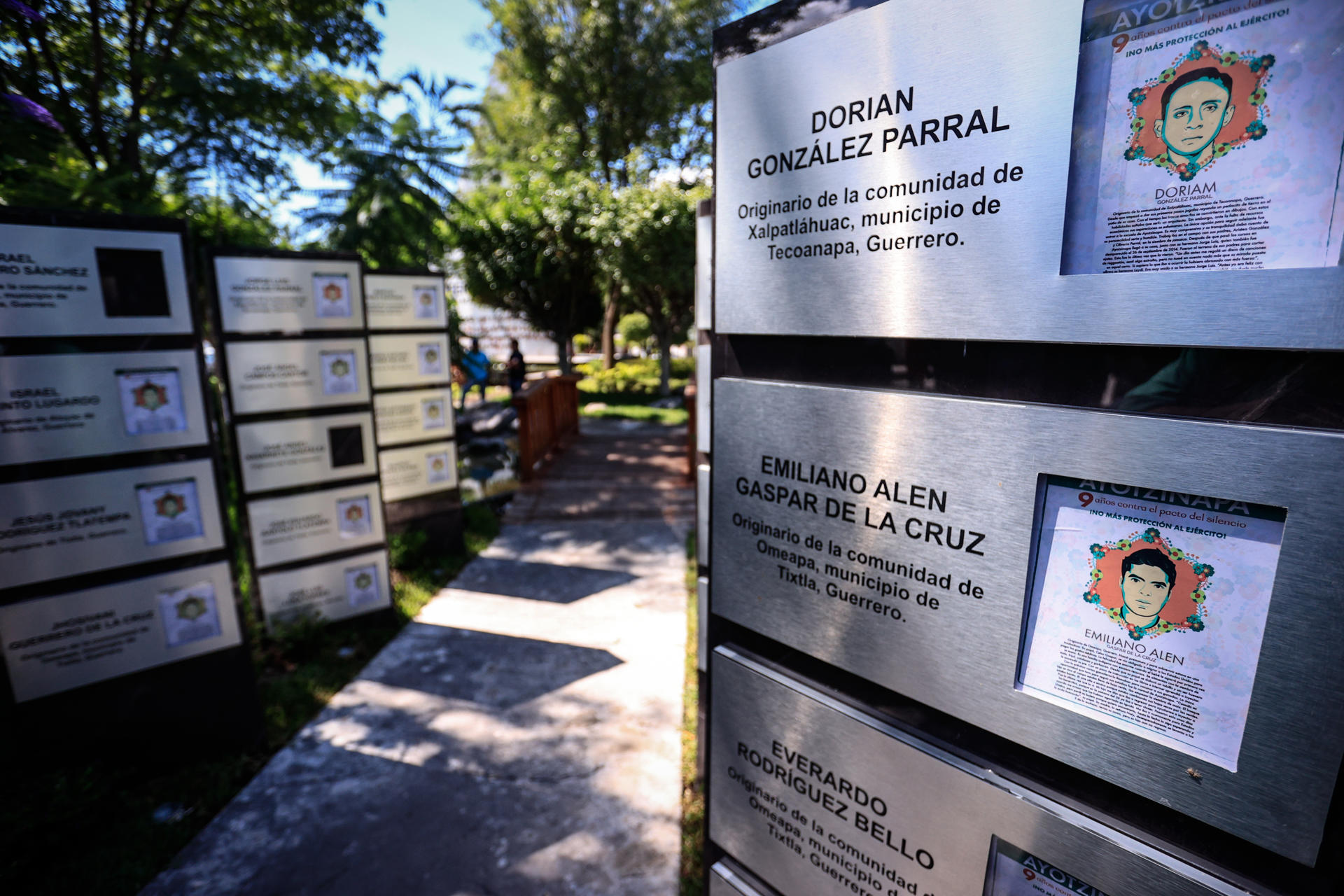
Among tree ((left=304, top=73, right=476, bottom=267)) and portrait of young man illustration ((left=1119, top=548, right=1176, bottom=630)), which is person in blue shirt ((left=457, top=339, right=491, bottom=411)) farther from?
portrait of young man illustration ((left=1119, top=548, right=1176, bottom=630))

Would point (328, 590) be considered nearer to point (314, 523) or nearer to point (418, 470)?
point (314, 523)

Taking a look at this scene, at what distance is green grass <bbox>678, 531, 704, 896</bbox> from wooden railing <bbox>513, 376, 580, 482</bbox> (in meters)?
4.73

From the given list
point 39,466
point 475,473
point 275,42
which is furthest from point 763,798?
point 275,42

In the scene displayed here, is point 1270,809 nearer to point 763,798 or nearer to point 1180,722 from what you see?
point 1180,722

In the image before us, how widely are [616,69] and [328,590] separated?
1835 centimetres

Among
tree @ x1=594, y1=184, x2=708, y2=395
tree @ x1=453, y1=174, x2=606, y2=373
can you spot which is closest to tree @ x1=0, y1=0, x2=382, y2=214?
tree @ x1=594, y1=184, x2=708, y2=395

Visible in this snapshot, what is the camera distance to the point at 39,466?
9.78ft

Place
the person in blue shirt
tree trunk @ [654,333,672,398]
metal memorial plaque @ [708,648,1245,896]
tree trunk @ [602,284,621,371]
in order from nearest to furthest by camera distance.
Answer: metal memorial plaque @ [708,648,1245,896], the person in blue shirt, tree trunk @ [654,333,672,398], tree trunk @ [602,284,621,371]

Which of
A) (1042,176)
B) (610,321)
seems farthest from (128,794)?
(610,321)

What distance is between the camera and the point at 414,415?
623cm

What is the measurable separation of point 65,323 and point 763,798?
3610mm

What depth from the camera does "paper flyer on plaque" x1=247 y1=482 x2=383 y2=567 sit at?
469 cm

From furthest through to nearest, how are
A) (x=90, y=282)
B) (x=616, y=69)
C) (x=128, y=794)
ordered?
1. (x=616, y=69)
2. (x=128, y=794)
3. (x=90, y=282)

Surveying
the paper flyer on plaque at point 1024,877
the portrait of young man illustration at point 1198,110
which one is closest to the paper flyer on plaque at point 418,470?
the paper flyer on plaque at point 1024,877
